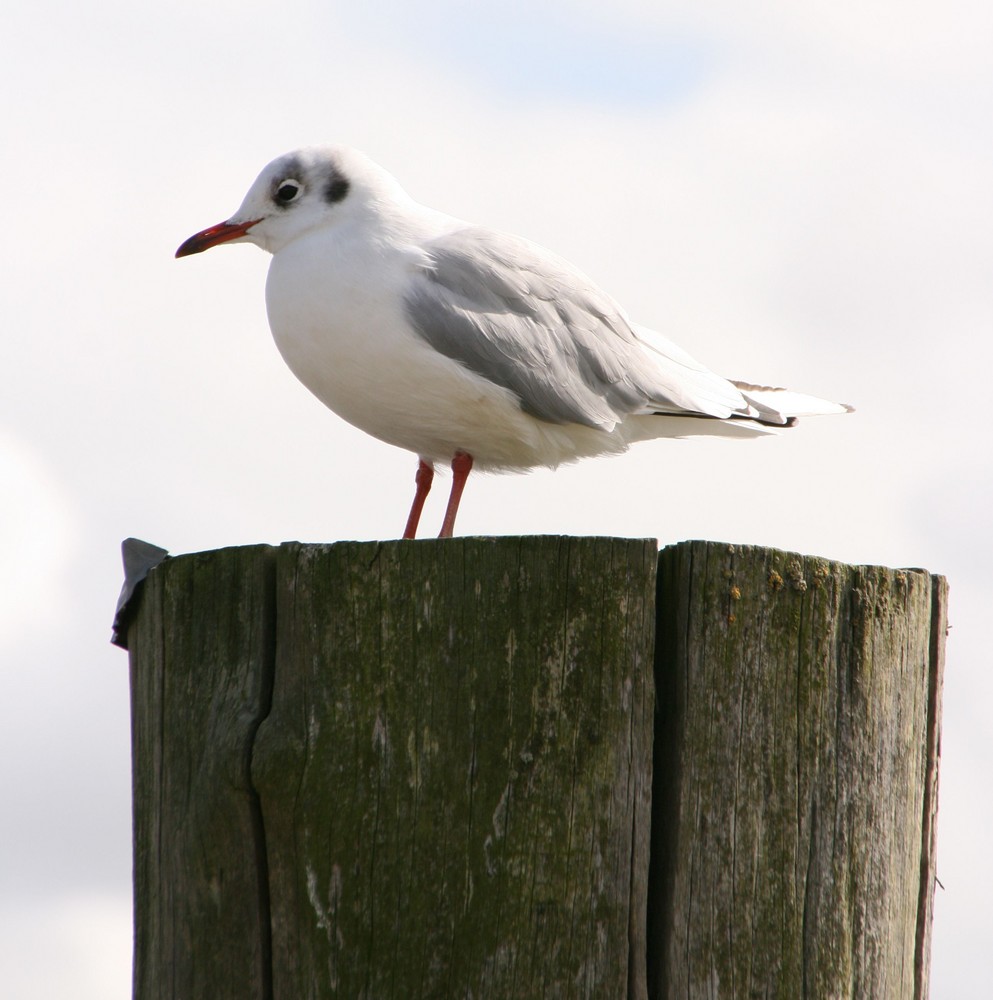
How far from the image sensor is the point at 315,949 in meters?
2.88

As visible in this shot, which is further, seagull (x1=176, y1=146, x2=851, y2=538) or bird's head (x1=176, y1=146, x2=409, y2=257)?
bird's head (x1=176, y1=146, x2=409, y2=257)

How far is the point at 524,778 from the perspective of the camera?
287 centimetres

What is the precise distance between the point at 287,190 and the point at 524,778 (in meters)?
3.79

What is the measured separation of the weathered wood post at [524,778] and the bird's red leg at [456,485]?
2.93 m

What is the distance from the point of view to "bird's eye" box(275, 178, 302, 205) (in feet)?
19.9

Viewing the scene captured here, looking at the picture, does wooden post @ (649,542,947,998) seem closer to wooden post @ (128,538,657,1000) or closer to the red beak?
wooden post @ (128,538,657,1000)

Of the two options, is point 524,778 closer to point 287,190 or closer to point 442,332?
point 442,332

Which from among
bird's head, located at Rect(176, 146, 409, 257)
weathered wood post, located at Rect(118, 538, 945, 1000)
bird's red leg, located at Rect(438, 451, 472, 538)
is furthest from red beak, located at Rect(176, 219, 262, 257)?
weathered wood post, located at Rect(118, 538, 945, 1000)

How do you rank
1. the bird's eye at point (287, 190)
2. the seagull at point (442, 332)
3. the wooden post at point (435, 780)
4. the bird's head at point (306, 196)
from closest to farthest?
the wooden post at point (435, 780) → the seagull at point (442, 332) → the bird's head at point (306, 196) → the bird's eye at point (287, 190)

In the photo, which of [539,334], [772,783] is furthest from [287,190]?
[772,783]

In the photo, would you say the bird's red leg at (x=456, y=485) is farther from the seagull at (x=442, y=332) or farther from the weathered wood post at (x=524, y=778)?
the weathered wood post at (x=524, y=778)

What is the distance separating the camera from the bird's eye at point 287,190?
606 cm

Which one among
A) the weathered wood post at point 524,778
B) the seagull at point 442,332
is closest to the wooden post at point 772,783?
the weathered wood post at point 524,778

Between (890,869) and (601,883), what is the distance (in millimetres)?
700
